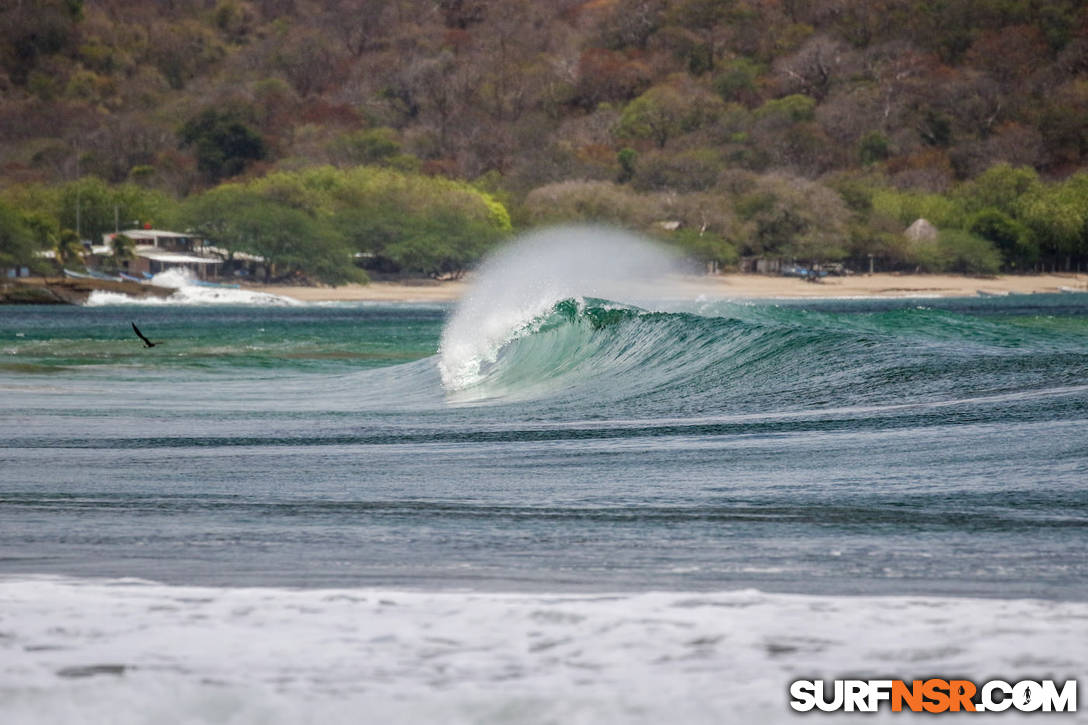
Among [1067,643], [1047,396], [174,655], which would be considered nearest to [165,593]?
[174,655]

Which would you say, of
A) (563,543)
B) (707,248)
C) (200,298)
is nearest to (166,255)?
(200,298)

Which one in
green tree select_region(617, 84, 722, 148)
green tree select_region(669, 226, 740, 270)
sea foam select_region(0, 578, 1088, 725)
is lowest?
sea foam select_region(0, 578, 1088, 725)

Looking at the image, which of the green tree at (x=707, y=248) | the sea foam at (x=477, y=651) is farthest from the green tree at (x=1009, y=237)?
the sea foam at (x=477, y=651)

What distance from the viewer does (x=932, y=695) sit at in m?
5.54

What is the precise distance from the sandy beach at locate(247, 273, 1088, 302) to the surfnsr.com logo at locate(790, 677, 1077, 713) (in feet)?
298

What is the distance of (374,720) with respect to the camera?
5410 millimetres

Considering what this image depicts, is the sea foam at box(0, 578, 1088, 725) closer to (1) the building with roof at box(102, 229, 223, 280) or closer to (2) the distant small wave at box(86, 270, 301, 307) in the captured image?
(2) the distant small wave at box(86, 270, 301, 307)

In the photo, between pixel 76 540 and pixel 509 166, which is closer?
pixel 76 540

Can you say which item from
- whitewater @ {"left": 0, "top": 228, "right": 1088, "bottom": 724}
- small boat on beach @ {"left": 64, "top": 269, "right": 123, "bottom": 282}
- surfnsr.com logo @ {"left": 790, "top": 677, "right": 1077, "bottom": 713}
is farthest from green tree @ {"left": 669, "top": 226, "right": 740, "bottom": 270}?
surfnsr.com logo @ {"left": 790, "top": 677, "right": 1077, "bottom": 713}

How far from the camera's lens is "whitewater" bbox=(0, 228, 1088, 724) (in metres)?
5.80

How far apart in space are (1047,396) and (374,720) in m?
10.7

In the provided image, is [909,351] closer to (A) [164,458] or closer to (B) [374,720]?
(A) [164,458]

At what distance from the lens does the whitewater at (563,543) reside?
5.80m

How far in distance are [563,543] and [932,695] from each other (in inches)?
126
